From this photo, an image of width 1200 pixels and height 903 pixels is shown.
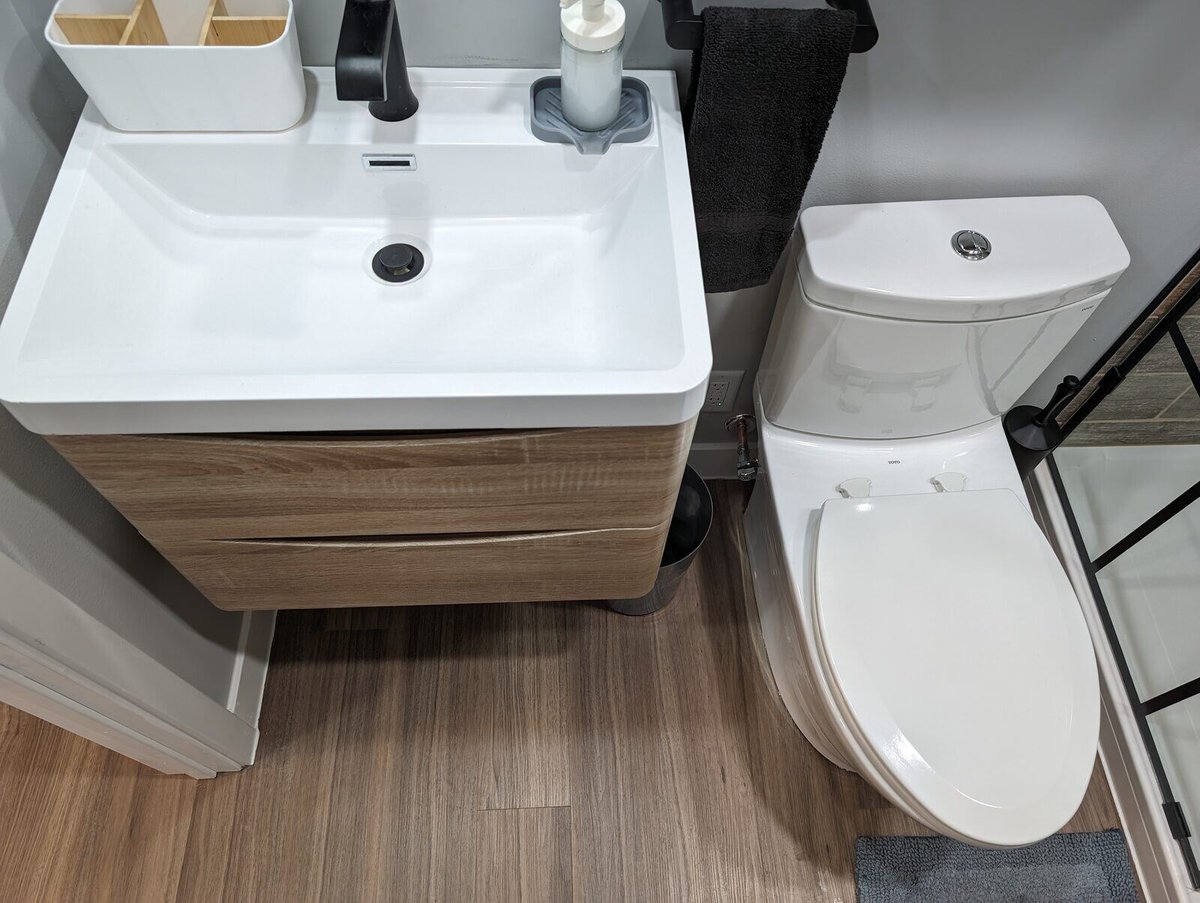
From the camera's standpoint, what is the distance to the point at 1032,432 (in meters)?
1.44

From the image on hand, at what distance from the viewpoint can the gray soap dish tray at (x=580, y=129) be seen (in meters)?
0.91

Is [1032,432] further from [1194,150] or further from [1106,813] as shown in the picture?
[1106,813]

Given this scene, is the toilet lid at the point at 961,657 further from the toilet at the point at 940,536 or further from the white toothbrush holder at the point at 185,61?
the white toothbrush holder at the point at 185,61

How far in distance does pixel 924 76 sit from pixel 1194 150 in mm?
378

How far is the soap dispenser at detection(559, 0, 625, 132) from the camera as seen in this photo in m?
0.82

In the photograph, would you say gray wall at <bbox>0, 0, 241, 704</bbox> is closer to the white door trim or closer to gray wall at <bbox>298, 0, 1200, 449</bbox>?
the white door trim

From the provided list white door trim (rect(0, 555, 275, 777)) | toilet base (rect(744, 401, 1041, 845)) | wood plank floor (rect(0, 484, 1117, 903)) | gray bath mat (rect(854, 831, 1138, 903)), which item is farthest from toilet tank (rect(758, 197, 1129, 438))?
white door trim (rect(0, 555, 275, 777))

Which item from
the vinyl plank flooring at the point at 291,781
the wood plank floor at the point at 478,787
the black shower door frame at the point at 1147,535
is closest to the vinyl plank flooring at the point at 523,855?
the wood plank floor at the point at 478,787

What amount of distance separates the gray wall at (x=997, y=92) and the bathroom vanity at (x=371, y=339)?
6 cm

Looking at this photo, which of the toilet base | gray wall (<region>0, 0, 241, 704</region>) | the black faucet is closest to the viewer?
the black faucet

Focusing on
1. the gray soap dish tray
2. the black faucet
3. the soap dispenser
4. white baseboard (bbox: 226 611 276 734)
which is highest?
the black faucet

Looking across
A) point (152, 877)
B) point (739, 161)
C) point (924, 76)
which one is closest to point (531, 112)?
point (739, 161)

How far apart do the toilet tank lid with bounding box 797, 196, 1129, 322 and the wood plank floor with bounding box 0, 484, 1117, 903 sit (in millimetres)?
706

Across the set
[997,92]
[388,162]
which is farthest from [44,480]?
[997,92]
